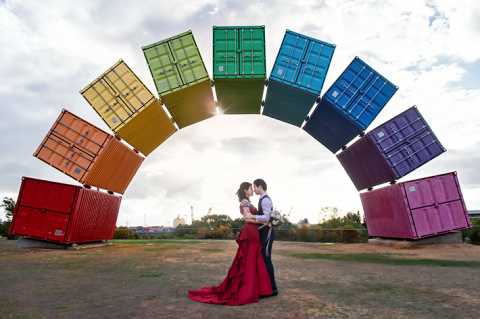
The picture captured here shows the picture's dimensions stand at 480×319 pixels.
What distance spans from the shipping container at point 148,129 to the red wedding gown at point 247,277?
1469 centimetres

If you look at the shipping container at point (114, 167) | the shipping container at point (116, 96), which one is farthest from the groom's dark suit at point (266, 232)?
the shipping container at point (116, 96)

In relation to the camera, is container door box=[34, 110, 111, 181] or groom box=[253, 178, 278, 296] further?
container door box=[34, 110, 111, 181]

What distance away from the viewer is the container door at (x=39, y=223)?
690 inches

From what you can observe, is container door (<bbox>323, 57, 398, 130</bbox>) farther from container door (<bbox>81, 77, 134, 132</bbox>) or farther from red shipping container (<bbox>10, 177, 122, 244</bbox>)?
red shipping container (<bbox>10, 177, 122, 244</bbox>)

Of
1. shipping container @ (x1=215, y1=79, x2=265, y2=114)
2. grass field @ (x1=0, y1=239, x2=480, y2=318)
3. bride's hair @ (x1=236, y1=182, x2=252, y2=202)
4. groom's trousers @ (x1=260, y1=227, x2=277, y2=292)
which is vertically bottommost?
grass field @ (x1=0, y1=239, x2=480, y2=318)

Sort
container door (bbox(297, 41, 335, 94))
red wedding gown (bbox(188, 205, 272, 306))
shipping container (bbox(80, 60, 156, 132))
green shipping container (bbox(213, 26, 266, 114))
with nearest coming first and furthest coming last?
red wedding gown (bbox(188, 205, 272, 306))
container door (bbox(297, 41, 335, 94))
green shipping container (bbox(213, 26, 266, 114))
shipping container (bbox(80, 60, 156, 132))

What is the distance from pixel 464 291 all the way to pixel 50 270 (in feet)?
35.8

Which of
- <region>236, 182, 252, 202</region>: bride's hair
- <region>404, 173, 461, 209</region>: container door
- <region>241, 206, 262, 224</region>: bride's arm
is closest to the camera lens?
<region>241, 206, 262, 224</region>: bride's arm

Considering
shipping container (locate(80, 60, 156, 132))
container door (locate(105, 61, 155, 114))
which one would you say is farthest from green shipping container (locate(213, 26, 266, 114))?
shipping container (locate(80, 60, 156, 132))

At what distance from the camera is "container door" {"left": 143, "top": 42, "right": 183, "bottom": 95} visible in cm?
1970

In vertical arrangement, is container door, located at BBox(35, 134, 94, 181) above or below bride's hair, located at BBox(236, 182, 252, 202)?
above

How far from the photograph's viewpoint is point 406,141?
19.8 metres

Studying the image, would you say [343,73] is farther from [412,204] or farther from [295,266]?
[295,266]

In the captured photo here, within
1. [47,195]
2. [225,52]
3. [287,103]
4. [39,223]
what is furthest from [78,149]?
[287,103]
